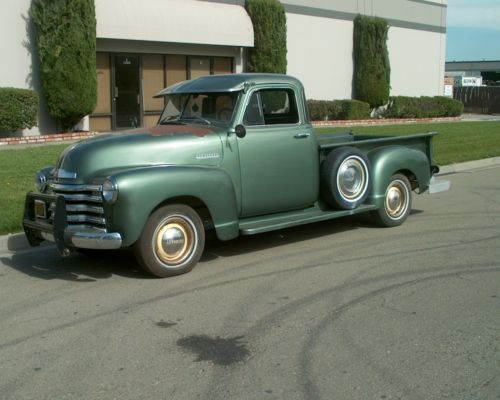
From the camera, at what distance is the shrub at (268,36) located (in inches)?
888

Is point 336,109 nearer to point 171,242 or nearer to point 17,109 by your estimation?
point 17,109

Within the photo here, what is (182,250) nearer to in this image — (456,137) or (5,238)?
(5,238)

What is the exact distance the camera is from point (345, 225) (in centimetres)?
859

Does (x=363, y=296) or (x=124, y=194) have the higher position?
(x=124, y=194)

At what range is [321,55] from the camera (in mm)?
25891

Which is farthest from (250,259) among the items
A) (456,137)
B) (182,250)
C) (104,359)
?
(456,137)

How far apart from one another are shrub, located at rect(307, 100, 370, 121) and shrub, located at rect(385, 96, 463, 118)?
2872 millimetres

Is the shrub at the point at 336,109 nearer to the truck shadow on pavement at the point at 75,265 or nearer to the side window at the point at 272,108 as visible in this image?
the side window at the point at 272,108

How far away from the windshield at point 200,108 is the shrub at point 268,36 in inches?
618

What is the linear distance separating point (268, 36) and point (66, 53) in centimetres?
797

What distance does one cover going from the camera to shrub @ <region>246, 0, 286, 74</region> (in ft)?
74.0

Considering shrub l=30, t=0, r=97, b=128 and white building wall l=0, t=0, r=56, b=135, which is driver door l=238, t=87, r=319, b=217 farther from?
white building wall l=0, t=0, r=56, b=135

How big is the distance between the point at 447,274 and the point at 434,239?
1.50m

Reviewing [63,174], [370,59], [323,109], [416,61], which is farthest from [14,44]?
[416,61]
